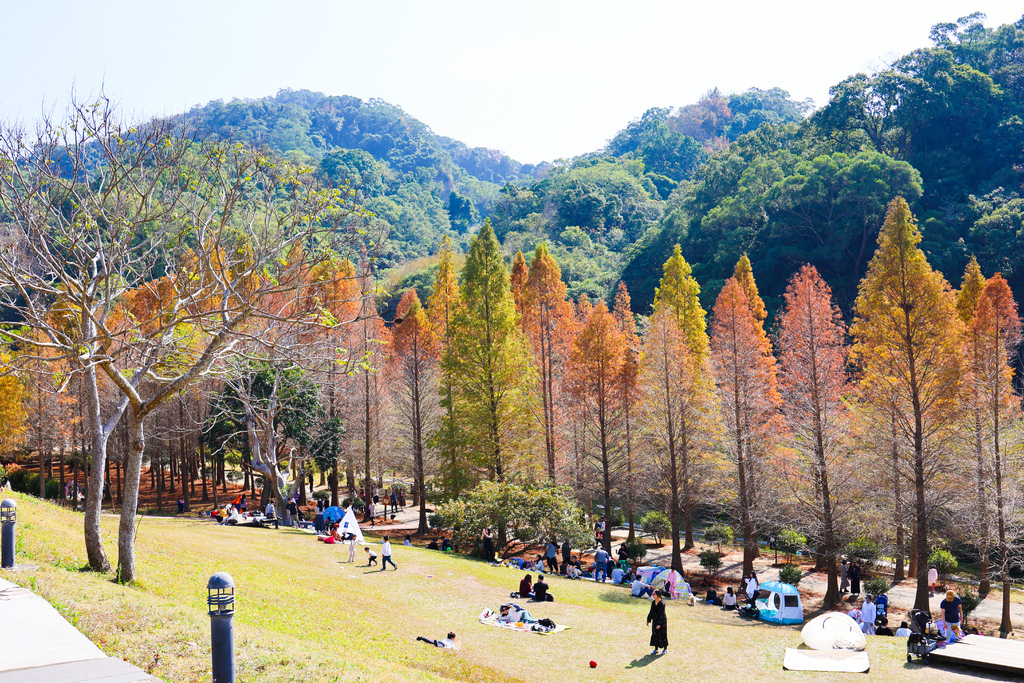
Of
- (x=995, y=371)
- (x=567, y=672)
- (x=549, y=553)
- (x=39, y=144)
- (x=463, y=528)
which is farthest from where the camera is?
(x=463, y=528)

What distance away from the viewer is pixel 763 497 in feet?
87.8

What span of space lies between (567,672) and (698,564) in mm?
18879

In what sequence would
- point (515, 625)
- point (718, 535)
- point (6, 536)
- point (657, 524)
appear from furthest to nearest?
point (657, 524), point (718, 535), point (515, 625), point (6, 536)

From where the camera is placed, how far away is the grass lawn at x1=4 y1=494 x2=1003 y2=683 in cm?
884

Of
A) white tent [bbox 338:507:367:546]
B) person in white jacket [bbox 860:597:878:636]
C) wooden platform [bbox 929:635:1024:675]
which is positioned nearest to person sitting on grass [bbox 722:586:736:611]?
person in white jacket [bbox 860:597:878:636]

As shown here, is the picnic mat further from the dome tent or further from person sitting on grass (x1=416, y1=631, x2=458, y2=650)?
person sitting on grass (x1=416, y1=631, x2=458, y2=650)

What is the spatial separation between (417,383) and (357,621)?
23.5m

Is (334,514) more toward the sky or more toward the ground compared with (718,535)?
more toward the sky

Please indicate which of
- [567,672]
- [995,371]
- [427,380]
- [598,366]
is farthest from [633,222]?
[567,672]

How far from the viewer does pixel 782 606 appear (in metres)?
20.8

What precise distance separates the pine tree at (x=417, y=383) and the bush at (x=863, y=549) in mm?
19164

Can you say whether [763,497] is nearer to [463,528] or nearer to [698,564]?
[698,564]

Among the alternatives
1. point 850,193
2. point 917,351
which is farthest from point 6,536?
point 850,193

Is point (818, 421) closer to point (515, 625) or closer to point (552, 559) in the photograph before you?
point (552, 559)
